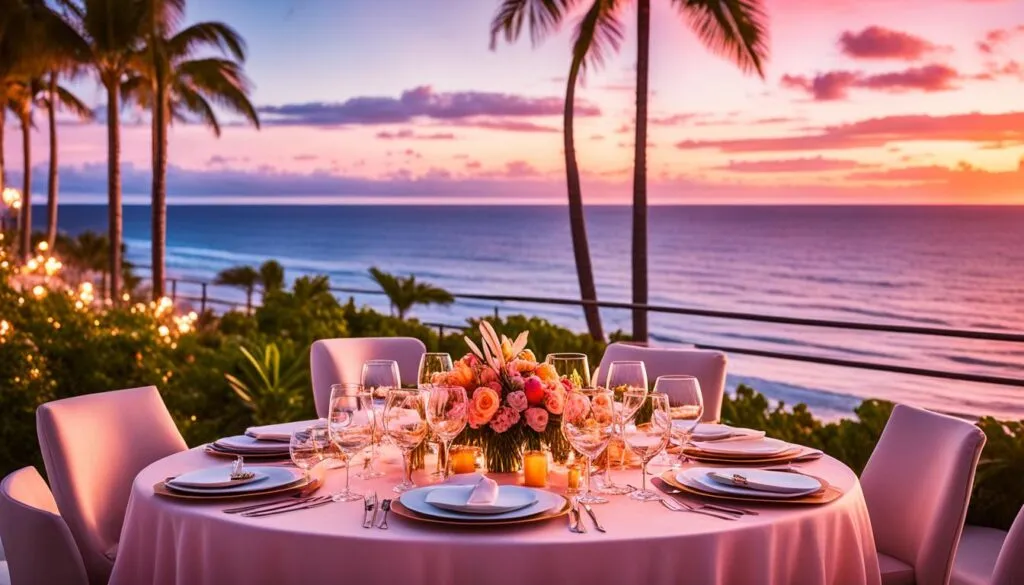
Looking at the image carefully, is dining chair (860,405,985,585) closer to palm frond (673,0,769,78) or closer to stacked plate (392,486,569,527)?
stacked plate (392,486,569,527)

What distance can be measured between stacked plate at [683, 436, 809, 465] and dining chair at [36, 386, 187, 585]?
74.4 inches

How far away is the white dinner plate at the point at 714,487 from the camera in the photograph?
8.61 feet

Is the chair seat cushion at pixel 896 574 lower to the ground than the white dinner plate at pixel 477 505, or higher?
lower

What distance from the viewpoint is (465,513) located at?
2410mm

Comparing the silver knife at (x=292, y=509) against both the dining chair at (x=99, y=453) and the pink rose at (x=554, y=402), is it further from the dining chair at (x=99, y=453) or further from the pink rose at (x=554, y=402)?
the dining chair at (x=99, y=453)

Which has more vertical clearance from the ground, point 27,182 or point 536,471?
point 27,182

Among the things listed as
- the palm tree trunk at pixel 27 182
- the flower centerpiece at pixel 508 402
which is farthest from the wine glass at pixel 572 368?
the palm tree trunk at pixel 27 182

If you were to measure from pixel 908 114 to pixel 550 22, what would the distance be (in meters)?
37.9

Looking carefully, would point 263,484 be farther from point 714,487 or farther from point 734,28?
point 734,28

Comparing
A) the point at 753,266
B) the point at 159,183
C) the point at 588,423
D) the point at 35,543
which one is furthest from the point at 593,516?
the point at 753,266

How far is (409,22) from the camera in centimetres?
2205

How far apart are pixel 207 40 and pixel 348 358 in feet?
51.9

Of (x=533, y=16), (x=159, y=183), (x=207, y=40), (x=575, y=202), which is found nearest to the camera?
(x=533, y=16)

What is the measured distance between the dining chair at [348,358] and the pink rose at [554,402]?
6.83 ft
